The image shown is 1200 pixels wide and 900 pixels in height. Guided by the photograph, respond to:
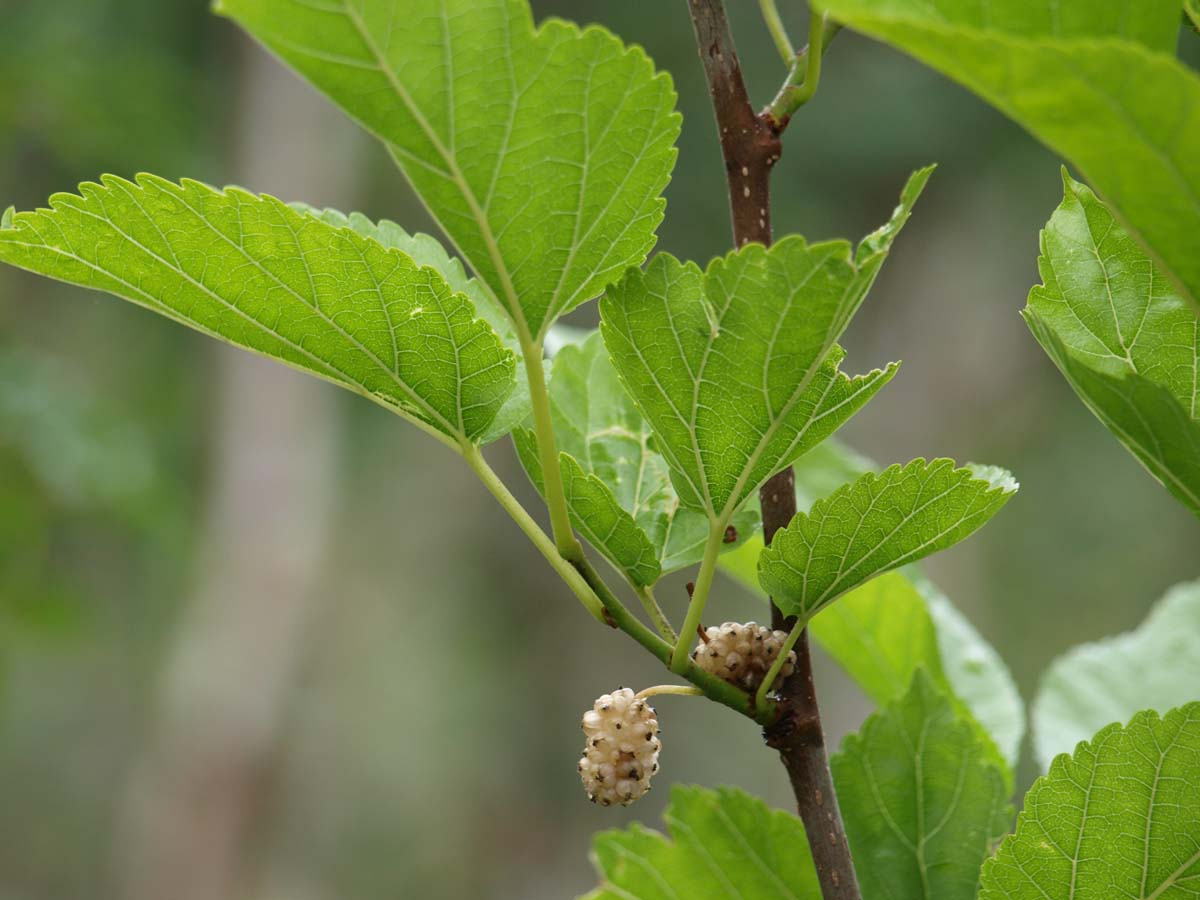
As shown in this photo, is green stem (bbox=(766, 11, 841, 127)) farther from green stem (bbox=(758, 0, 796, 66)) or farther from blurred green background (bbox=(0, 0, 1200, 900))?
blurred green background (bbox=(0, 0, 1200, 900))

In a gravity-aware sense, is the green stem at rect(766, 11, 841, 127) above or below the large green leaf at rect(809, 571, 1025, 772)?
above

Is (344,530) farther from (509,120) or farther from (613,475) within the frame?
(509,120)

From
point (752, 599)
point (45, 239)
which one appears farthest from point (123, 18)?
point (45, 239)

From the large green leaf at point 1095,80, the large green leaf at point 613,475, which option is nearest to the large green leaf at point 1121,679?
the large green leaf at point 613,475

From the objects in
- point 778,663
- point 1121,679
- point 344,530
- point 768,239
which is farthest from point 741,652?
point 344,530

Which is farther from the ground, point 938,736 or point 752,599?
point 752,599

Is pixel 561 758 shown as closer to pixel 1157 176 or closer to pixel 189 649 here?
pixel 189 649

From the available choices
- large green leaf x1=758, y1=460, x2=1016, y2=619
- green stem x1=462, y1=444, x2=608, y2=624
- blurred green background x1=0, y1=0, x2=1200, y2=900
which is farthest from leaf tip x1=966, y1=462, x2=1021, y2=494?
blurred green background x1=0, y1=0, x2=1200, y2=900
